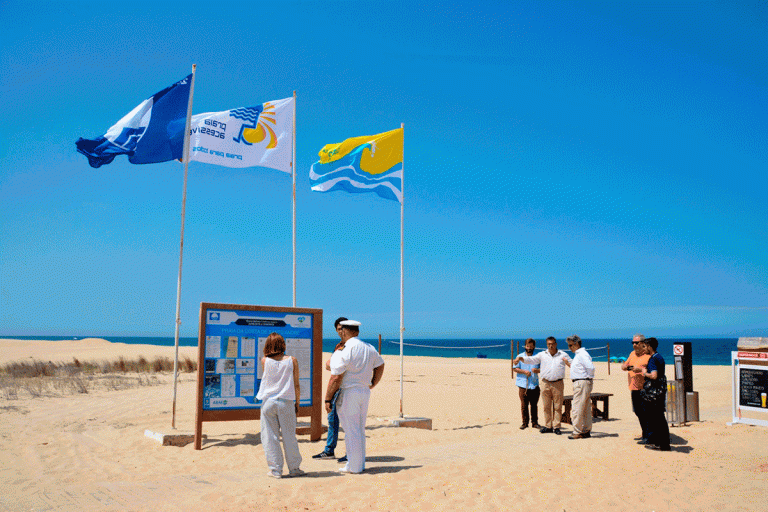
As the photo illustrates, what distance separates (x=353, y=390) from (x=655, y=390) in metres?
4.52

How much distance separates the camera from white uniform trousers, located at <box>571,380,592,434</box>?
9125 millimetres

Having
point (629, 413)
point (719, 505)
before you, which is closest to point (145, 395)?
point (629, 413)

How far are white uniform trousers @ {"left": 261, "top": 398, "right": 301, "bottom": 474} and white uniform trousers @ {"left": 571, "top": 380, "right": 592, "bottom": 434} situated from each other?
15.7 feet

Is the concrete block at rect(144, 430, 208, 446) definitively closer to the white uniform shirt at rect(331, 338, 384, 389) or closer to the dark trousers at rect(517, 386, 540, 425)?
the white uniform shirt at rect(331, 338, 384, 389)

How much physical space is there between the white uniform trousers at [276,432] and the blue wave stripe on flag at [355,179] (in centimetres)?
569

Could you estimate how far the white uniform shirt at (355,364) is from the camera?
257 inches

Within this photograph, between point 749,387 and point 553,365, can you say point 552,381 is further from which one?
point 749,387

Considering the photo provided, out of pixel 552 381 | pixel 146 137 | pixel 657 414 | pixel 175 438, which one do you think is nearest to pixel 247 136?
pixel 146 137

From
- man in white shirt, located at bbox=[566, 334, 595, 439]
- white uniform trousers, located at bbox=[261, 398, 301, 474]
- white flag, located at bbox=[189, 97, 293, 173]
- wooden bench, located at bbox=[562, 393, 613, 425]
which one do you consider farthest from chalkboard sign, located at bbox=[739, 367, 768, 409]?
white flag, located at bbox=[189, 97, 293, 173]

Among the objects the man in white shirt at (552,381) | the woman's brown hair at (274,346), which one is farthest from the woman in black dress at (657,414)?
the woman's brown hair at (274,346)

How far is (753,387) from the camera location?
10844mm

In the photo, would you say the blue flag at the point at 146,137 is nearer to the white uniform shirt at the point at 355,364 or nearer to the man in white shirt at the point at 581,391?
the white uniform shirt at the point at 355,364

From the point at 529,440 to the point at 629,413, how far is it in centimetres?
531

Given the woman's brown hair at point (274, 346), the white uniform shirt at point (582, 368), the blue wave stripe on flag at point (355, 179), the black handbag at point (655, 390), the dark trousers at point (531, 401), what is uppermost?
the blue wave stripe on flag at point (355, 179)
